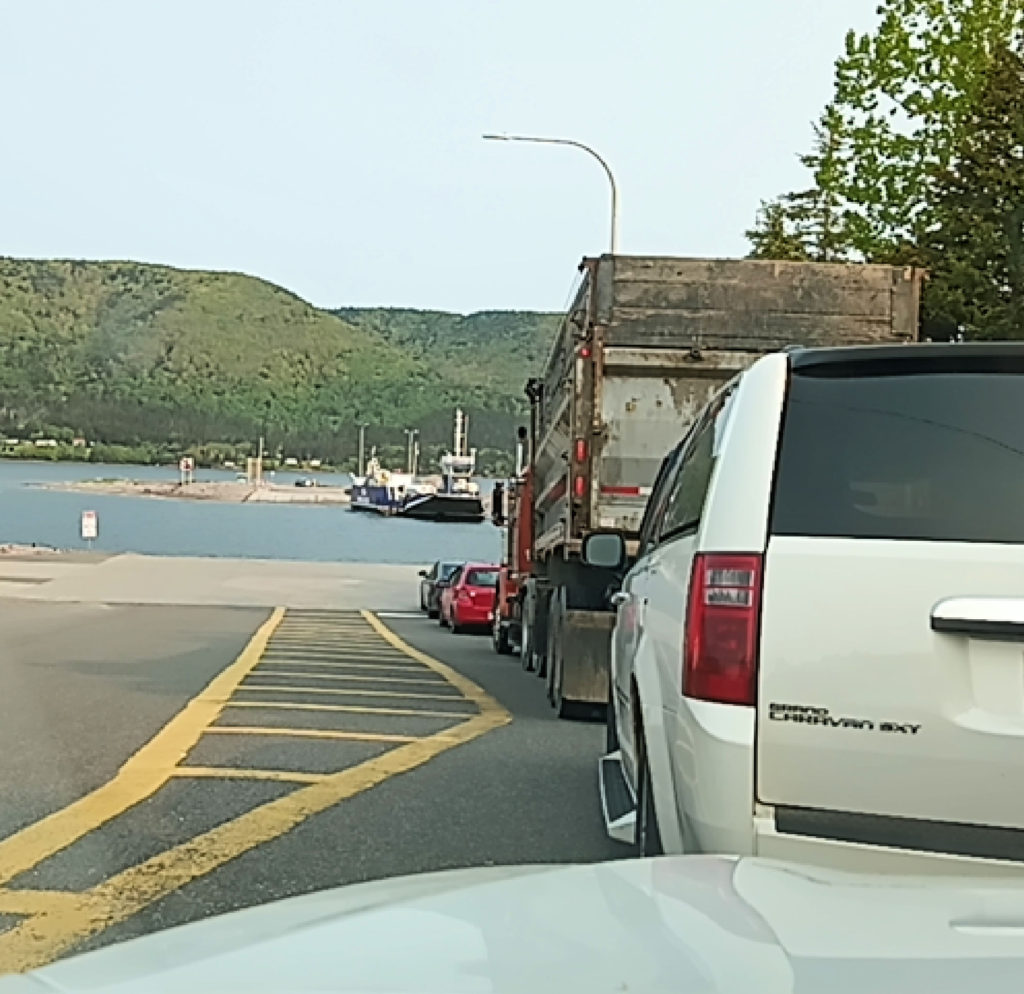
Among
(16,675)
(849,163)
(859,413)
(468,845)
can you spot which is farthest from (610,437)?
(849,163)

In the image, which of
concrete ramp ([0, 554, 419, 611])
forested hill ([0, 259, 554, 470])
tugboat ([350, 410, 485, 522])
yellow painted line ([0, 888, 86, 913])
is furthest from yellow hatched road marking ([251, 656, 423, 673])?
forested hill ([0, 259, 554, 470])

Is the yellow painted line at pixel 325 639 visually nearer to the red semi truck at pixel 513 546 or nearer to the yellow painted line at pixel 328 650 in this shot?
the yellow painted line at pixel 328 650

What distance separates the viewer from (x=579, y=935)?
294 centimetres

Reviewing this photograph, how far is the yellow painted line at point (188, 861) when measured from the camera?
5.50 metres

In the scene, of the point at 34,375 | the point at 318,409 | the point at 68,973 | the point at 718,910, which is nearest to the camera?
the point at 68,973

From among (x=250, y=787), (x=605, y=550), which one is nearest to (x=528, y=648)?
(x=250, y=787)

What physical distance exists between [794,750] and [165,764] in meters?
5.99

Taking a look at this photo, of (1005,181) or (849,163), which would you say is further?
(849,163)

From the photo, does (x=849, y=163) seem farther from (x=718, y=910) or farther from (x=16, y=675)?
(x=718, y=910)

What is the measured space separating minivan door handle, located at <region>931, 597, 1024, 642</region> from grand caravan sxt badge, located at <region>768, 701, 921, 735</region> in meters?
0.26

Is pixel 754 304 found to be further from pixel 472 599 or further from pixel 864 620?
pixel 472 599

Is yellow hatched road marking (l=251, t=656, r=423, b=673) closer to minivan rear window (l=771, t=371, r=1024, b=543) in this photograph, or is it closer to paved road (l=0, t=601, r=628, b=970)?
paved road (l=0, t=601, r=628, b=970)

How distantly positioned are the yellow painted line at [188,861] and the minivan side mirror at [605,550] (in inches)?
69.0

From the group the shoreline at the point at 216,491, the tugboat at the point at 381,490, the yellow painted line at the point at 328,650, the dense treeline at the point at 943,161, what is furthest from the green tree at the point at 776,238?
the shoreline at the point at 216,491
